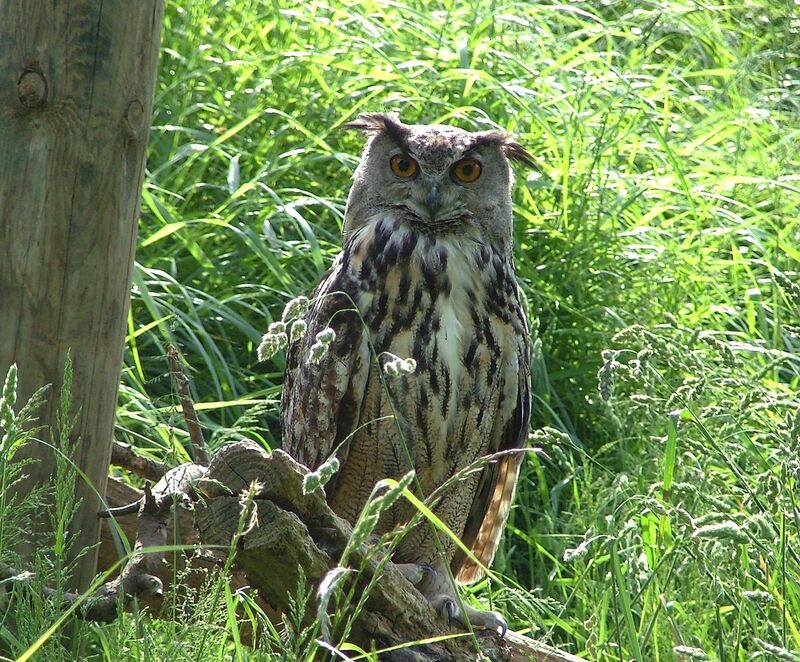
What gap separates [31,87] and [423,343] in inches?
47.0

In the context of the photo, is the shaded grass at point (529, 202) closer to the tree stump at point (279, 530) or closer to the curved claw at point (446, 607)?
the curved claw at point (446, 607)

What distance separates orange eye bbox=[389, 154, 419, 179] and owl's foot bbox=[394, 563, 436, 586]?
0.99 meters

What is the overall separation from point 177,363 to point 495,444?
102 centimetres

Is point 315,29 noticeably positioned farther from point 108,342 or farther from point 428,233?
point 108,342

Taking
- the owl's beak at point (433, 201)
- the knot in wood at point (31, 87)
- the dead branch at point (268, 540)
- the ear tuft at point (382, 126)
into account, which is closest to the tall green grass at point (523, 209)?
the owl's beak at point (433, 201)


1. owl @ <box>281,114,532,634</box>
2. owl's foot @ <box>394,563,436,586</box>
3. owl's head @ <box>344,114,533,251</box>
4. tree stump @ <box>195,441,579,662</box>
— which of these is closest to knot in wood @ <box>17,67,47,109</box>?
tree stump @ <box>195,441,579,662</box>

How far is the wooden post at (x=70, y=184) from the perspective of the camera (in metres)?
1.91

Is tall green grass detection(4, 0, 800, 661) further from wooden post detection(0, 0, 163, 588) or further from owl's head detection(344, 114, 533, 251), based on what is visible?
wooden post detection(0, 0, 163, 588)

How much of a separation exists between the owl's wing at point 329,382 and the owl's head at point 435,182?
21cm

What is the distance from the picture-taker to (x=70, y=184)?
1952 millimetres

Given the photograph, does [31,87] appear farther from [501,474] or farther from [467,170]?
[501,474]

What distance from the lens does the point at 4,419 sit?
1401mm

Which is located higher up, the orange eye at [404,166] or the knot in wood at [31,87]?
the knot in wood at [31,87]

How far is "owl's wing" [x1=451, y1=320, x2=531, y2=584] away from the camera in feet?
9.75
